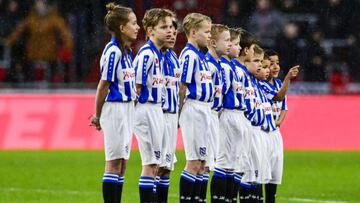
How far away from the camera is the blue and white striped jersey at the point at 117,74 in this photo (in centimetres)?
1066

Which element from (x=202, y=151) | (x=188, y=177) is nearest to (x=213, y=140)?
(x=202, y=151)

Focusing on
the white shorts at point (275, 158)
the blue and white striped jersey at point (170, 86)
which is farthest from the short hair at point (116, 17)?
the white shorts at point (275, 158)

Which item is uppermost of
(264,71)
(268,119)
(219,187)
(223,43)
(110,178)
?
(223,43)

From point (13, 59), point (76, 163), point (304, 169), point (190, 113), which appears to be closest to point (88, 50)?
point (13, 59)

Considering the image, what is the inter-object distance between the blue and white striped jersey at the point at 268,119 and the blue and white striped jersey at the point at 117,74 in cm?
248

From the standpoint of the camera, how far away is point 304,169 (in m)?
19.5

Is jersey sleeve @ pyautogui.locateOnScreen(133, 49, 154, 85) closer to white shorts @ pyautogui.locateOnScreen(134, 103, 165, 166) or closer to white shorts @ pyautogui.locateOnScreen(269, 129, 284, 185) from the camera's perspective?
white shorts @ pyautogui.locateOnScreen(134, 103, 165, 166)

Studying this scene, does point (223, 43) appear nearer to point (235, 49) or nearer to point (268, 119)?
point (235, 49)

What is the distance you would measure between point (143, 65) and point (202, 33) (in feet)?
3.12

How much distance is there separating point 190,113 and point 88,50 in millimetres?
13726

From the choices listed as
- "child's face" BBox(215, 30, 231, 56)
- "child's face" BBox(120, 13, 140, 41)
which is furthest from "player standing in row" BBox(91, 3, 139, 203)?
"child's face" BBox(215, 30, 231, 56)

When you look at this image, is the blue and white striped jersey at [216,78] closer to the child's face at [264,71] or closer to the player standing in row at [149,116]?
the player standing in row at [149,116]

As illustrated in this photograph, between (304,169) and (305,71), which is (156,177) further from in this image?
(305,71)

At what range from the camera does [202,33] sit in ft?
38.3
